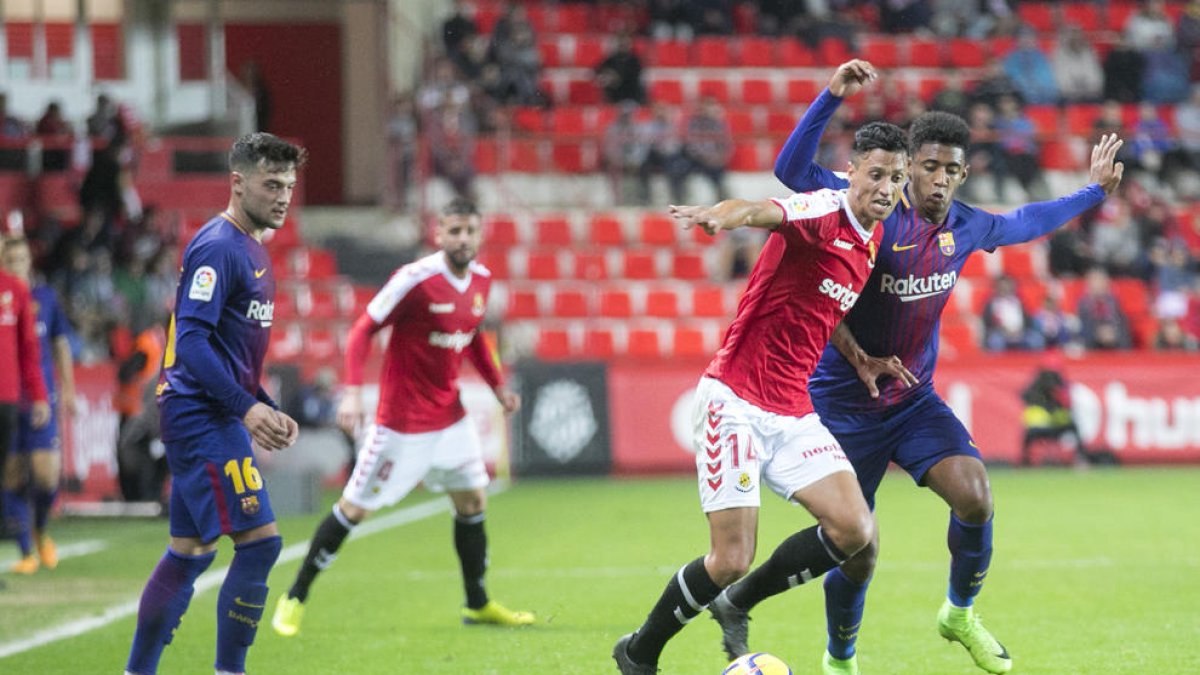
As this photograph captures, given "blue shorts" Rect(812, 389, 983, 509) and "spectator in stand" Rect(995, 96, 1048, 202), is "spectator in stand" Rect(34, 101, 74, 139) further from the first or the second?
"blue shorts" Rect(812, 389, 983, 509)

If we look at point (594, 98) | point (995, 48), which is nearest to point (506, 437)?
point (594, 98)

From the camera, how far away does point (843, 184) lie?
731cm

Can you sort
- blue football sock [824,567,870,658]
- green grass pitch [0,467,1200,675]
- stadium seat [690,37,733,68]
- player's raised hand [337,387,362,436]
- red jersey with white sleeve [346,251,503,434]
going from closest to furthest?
blue football sock [824,567,870,658] < green grass pitch [0,467,1200,675] < player's raised hand [337,387,362,436] < red jersey with white sleeve [346,251,503,434] < stadium seat [690,37,733,68]

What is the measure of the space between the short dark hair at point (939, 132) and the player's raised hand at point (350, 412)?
3.29 metres

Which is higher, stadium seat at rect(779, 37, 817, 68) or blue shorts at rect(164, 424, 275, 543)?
stadium seat at rect(779, 37, 817, 68)

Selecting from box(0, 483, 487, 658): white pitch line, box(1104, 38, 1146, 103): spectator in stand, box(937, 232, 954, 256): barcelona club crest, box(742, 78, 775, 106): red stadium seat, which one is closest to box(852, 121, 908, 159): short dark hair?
box(937, 232, 954, 256): barcelona club crest

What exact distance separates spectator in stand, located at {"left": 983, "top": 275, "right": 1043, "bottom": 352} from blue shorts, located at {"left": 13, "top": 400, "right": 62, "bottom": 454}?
12.6m

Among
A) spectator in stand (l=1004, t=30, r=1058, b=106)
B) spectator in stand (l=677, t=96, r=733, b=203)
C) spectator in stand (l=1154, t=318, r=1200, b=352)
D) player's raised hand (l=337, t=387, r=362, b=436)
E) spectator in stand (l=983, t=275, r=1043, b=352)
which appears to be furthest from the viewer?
spectator in stand (l=1004, t=30, r=1058, b=106)

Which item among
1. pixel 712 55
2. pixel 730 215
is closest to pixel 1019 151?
pixel 712 55

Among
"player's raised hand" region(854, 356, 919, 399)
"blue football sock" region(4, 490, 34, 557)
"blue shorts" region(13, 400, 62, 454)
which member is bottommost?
"blue football sock" region(4, 490, 34, 557)

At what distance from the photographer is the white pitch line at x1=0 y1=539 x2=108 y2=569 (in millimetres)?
13078

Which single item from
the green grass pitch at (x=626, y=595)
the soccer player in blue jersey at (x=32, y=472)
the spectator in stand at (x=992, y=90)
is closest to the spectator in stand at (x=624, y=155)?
the spectator in stand at (x=992, y=90)

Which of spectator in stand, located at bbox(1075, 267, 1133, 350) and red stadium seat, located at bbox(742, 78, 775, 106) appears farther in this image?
red stadium seat, located at bbox(742, 78, 775, 106)

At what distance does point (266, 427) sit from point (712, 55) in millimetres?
21491
